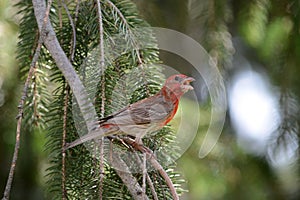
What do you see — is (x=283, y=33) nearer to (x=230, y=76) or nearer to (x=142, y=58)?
(x=230, y=76)

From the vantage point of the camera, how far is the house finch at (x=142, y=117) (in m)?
1.55

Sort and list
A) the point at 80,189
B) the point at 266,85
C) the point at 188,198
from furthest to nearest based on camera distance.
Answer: the point at 188,198 < the point at 266,85 < the point at 80,189

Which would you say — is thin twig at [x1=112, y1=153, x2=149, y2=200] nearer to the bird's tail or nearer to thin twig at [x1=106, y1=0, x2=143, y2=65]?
the bird's tail

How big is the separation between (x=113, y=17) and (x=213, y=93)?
0.61m

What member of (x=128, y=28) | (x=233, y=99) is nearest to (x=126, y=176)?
(x=128, y=28)

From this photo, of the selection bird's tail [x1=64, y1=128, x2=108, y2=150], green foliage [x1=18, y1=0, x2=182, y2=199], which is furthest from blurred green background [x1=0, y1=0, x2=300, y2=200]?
bird's tail [x1=64, y1=128, x2=108, y2=150]

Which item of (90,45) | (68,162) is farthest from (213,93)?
(68,162)

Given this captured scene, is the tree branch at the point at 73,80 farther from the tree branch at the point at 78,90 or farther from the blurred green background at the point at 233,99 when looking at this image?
the blurred green background at the point at 233,99

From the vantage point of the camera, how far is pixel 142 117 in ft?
5.44

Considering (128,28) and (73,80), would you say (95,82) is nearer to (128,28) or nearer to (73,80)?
(73,80)

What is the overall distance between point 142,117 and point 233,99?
118cm

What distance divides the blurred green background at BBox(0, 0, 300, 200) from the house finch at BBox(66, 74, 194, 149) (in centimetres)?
68

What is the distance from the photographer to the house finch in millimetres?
1548

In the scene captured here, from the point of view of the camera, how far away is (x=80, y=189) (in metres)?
1.56
